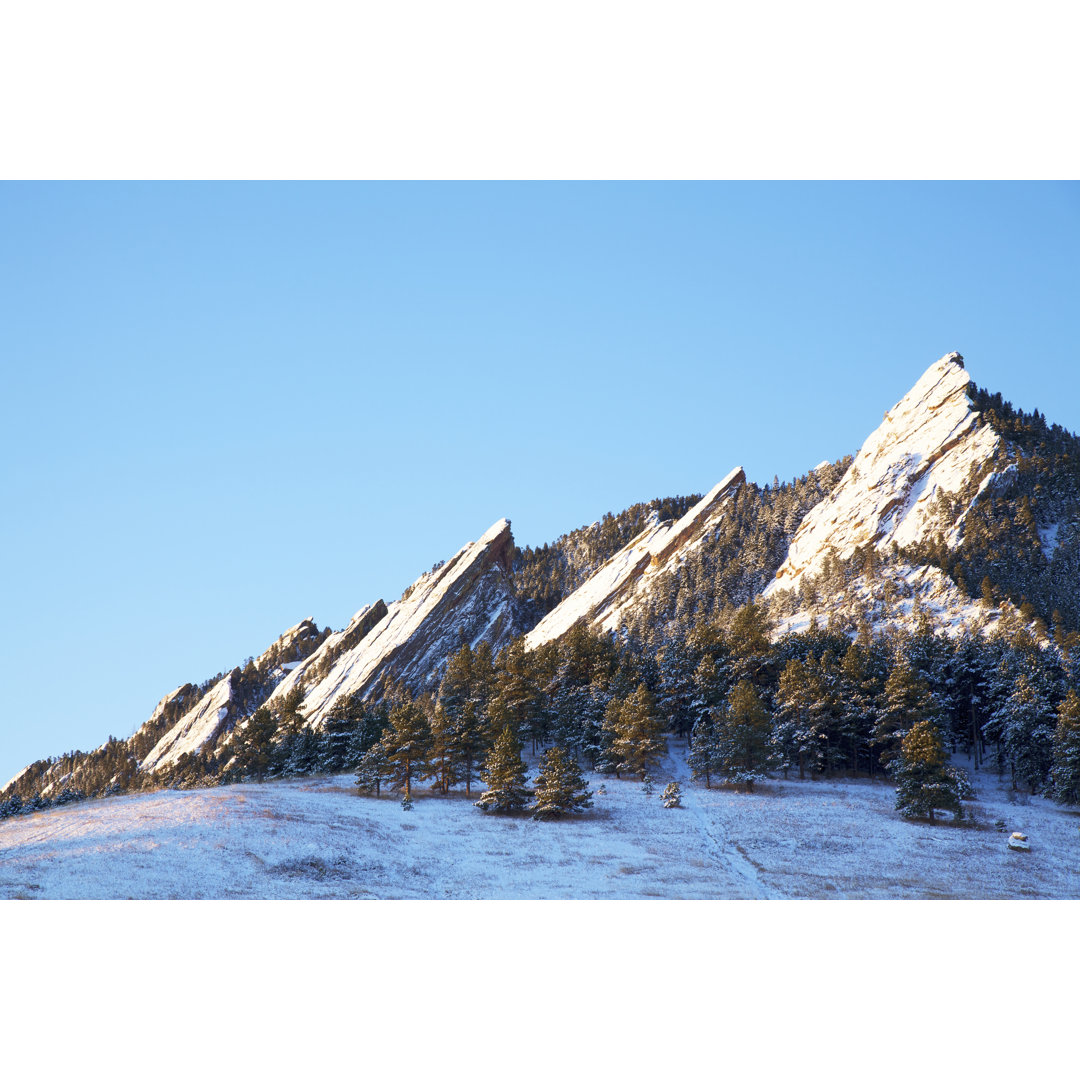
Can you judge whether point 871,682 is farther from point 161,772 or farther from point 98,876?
point 161,772

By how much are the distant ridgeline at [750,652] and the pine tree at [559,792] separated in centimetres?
348

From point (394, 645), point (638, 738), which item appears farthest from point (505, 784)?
point (394, 645)

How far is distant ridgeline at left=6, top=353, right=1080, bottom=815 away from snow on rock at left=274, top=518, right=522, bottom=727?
514 mm

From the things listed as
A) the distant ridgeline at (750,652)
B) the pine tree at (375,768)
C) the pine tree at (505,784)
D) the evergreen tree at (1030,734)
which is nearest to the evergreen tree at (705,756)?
the distant ridgeline at (750,652)

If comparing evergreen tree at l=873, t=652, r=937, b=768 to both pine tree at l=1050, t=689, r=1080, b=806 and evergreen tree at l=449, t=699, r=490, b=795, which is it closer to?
pine tree at l=1050, t=689, r=1080, b=806

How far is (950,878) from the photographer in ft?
157

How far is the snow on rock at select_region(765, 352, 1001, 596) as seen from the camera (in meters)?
139

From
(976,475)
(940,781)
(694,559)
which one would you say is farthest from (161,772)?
(976,475)

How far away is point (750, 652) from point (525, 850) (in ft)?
143

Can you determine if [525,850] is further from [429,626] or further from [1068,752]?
[429,626]

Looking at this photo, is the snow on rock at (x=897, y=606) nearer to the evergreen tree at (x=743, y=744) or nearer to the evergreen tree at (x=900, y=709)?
the evergreen tree at (x=900, y=709)

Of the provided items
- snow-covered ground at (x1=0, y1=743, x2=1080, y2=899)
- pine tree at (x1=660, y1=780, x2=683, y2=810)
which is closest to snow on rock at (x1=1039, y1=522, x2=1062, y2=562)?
snow-covered ground at (x1=0, y1=743, x2=1080, y2=899)

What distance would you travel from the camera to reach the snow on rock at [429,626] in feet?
502

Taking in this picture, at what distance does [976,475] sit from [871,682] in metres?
81.9
